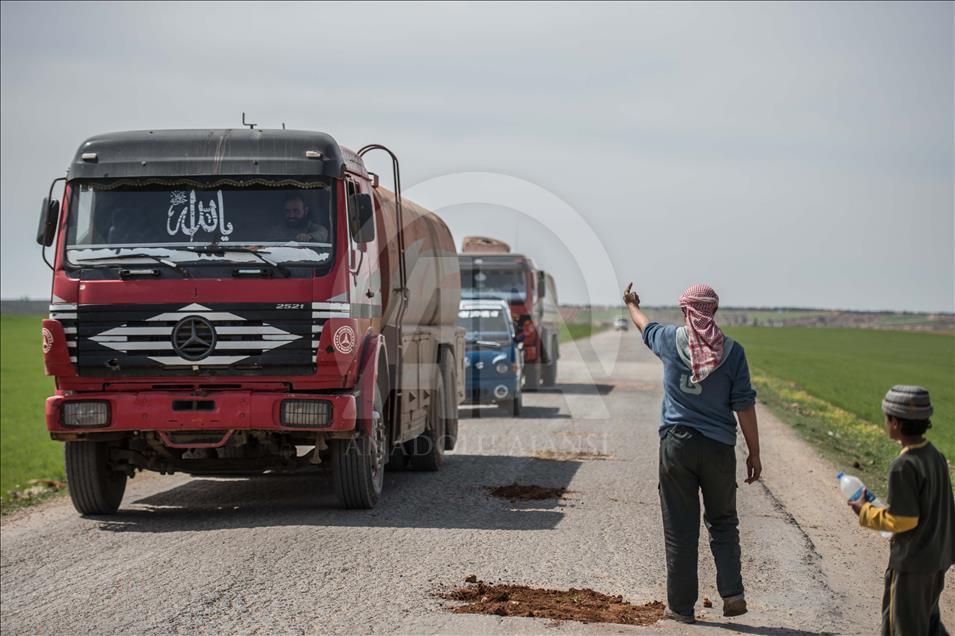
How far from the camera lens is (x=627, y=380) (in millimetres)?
37312

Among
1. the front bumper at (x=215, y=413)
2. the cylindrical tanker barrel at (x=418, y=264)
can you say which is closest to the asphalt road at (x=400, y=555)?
the front bumper at (x=215, y=413)

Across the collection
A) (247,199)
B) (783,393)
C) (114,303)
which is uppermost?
(247,199)

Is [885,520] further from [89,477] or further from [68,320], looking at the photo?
[89,477]

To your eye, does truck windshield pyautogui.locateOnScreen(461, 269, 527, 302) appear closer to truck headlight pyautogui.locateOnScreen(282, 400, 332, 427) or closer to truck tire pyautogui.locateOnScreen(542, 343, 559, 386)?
truck tire pyautogui.locateOnScreen(542, 343, 559, 386)

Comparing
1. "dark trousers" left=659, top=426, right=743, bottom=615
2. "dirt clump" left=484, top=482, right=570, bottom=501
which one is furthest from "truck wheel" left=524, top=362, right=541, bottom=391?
"dark trousers" left=659, top=426, right=743, bottom=615

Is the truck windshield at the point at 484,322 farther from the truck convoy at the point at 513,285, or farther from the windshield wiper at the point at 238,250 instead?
the windshield wiper at the point at 238,250

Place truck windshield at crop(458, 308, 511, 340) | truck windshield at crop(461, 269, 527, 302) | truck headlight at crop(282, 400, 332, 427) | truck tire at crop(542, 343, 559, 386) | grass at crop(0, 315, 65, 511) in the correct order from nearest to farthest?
truck headlight at crop(282, 400, 332, 427), grass at crop(0, 315, 65, 511), truck windshield at crop(458, 308, 511, 340), truck windshield at crop(461, 269, 527, 302), truck tire at crop(542, 343, 559, 386)

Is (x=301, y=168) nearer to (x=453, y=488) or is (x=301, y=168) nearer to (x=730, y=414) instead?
(x=453, y=488)

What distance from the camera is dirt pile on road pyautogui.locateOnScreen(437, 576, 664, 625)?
750 centimetres

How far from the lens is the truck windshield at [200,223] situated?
11125mm

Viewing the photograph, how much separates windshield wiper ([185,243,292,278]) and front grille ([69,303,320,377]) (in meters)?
0.34

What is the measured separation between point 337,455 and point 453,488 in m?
2.29

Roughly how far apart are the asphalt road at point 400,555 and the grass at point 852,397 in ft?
12.0

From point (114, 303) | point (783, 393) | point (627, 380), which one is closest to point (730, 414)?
point (114, 303)
